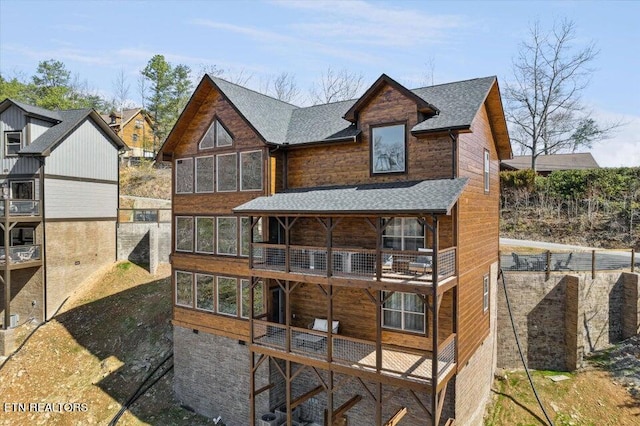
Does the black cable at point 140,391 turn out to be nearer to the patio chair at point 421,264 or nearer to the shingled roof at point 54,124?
the patio chair at point 421,264

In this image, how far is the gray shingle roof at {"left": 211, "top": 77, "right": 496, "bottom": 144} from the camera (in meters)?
12.4

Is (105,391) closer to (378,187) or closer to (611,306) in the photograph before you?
(378,187)

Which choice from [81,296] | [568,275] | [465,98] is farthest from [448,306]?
[81,296]

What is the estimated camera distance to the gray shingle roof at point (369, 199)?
33.8ft

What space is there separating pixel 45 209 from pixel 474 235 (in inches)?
878

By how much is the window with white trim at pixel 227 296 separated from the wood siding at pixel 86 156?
45.9 feet

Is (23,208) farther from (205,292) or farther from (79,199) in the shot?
(205,292)

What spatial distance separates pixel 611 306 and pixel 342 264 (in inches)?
550

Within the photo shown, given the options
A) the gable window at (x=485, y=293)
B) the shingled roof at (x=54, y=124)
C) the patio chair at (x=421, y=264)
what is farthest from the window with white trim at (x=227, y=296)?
the shingled roof at (x=54, y=124)

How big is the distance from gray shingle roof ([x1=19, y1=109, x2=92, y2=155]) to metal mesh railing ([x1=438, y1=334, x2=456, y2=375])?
22442 mm

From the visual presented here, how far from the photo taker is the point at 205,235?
16.0 m

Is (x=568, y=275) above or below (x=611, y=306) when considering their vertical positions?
above

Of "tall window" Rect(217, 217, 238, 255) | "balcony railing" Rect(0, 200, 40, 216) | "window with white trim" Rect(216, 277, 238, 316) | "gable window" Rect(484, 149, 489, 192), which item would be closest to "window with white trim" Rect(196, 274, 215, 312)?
"window with white trim" Rect(216, 277, 238, 316)

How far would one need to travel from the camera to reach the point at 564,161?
42781 mm
